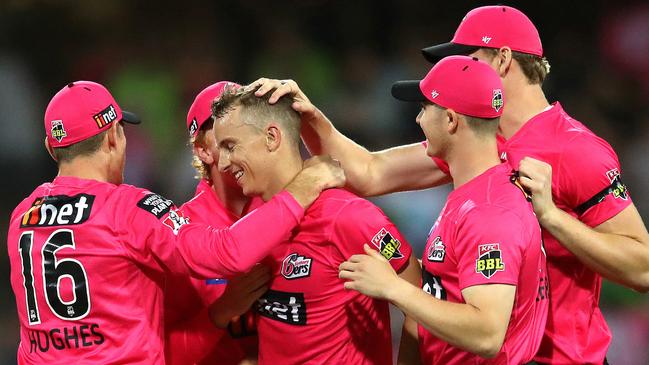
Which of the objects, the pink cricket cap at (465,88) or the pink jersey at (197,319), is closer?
the pink cricket cap at (465,88)

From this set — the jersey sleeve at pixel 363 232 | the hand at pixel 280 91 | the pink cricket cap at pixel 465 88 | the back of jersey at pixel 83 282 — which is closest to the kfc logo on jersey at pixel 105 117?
the back of jersey at pixel 83 282

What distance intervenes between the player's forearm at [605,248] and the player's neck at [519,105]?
0.60 metres

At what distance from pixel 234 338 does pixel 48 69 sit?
592 cm

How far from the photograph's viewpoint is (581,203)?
3.90 m

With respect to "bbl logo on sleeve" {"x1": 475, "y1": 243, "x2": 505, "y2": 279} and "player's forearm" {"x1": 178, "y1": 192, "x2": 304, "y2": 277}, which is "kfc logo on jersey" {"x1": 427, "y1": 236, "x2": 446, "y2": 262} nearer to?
"bbl logo on sleeve" {"x1": 475, "y1": 243, "x2": 505, "y2": 279}

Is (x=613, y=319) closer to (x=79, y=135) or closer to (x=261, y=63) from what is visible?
(x=261, y=63)

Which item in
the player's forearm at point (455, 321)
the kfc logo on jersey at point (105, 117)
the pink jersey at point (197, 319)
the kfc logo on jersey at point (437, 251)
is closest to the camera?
the player's forearm at point (455, 321)

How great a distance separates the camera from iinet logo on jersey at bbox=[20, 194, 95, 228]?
3.75 m

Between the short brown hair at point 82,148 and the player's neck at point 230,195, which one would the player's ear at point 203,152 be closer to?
the player's neck at point 230,195

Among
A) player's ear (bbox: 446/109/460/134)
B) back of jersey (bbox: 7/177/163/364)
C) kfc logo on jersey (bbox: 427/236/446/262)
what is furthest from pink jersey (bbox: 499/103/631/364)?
back of jersey (bbox: 7/177/163/364)

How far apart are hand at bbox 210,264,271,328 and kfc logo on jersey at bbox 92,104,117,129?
0.89 m

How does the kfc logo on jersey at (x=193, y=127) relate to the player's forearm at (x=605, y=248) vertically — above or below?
above

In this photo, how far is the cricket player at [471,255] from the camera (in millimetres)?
3189

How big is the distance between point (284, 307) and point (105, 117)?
1.16 metres
